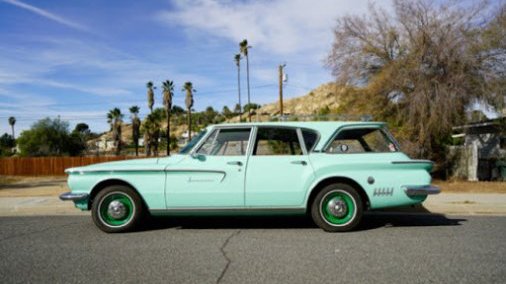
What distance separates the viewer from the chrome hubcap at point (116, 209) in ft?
20.4

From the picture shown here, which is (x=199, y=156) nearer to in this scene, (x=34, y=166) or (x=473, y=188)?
(x=473, y=188)

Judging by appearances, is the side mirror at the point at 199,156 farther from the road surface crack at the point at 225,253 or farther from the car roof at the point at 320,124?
the road surface crack at the point at 225,253

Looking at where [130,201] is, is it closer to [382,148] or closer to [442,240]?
[382,148]

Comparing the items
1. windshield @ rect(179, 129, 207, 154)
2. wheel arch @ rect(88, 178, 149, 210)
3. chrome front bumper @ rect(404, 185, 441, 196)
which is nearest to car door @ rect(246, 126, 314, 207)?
windshield @ rect(179, 129, 207, 154)

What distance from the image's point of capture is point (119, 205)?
6.24 m

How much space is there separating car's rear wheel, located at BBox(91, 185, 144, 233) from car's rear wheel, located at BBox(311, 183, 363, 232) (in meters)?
2.66

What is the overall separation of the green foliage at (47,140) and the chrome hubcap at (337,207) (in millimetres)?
57559

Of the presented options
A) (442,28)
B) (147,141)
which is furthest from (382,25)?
(147,141)

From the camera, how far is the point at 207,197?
239 inches

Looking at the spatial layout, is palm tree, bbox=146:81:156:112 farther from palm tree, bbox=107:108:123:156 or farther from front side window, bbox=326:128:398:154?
front side window, bbox=326:128:398:154

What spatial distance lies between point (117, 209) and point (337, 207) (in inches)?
129

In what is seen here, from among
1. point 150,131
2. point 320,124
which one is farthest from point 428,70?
point 150,131

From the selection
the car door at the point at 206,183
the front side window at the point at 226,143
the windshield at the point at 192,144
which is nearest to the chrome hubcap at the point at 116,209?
the car door at the point at 206,183

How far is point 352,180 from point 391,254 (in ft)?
4.79
